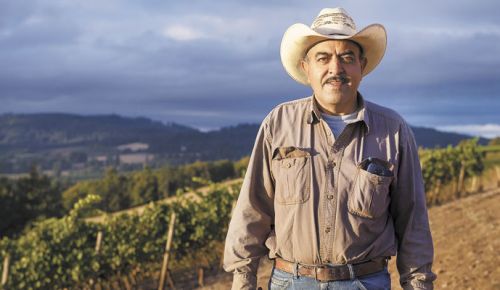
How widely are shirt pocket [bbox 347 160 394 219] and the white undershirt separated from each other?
185 millimetres

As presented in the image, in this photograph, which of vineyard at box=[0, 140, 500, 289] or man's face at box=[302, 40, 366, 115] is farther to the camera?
vineyard at box=[0, 140, 500, 289]

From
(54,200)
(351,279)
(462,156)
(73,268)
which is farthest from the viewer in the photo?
(54,200)

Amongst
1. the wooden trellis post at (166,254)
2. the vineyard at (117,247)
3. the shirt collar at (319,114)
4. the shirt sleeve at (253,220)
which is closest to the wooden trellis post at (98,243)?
the vineyard at (117,247)

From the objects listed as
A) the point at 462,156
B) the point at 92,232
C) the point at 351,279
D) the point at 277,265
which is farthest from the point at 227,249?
the point at 462,156

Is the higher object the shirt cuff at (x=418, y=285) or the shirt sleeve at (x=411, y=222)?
the shirt sleeve at (x=411, y=222)

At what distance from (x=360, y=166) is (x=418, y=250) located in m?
0.45

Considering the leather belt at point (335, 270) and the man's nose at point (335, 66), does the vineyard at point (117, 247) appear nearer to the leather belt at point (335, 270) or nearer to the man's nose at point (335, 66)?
the leather belt at point (335, 270)

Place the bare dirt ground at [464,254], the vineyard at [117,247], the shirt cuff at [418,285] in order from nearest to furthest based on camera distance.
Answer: the shirt cuff at [418,285] → the bare dirt ground at [464,254] → the vineyard at [117,247]

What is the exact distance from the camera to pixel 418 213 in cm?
271

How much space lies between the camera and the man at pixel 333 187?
2.56 m

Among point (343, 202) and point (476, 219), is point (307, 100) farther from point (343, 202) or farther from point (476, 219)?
point (476, 219)

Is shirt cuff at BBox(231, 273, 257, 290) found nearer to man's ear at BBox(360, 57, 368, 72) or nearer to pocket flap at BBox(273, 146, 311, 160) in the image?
pocket flap at BBox(273, 146, 311, 160)

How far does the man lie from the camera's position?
2557 mm

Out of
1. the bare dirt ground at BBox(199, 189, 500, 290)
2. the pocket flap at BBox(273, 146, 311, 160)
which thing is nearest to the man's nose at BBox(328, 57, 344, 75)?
the pocket flap at BBox(273, 146, 311, 160)
